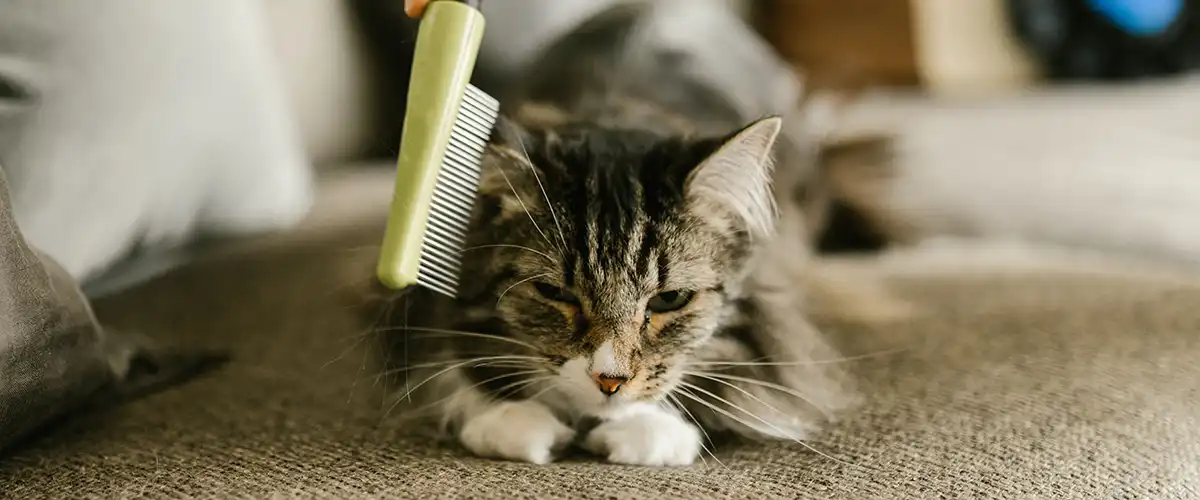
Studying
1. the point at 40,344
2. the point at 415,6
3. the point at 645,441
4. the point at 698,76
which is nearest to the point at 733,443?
the point at 645,441

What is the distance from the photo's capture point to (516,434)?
0.89 metres

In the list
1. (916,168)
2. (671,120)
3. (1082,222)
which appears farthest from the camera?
(916,168)

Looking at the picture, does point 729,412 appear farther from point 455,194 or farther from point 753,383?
point 455,194

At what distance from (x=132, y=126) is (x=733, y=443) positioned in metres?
0.75

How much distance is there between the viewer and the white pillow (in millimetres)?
971

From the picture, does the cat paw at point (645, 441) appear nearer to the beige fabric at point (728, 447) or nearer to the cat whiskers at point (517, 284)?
→ the beige fabric at point (728, 447)

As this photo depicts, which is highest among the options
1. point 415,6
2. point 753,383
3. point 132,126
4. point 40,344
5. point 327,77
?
point 327,77

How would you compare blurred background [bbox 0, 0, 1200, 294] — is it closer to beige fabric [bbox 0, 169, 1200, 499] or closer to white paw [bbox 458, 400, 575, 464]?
beige fabric [bbox 0, 169, 1200, 499]

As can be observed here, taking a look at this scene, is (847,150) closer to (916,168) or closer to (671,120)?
(916,168)

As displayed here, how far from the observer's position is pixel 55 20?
100cm

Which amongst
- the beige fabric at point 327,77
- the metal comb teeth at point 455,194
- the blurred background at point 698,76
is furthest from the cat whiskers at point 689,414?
the beige fabric at point 327,77

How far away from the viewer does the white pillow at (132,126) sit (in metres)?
0.97

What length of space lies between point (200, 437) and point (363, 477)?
0.20 meters

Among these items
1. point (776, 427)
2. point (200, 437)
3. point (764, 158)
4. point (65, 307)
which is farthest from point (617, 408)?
point (65, 307)
